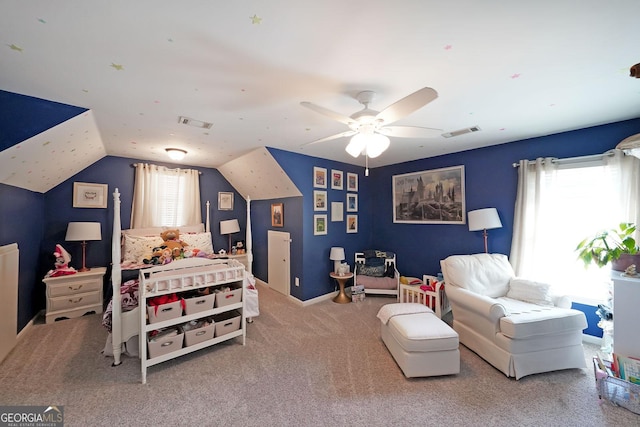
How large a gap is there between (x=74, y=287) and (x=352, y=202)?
4319mm

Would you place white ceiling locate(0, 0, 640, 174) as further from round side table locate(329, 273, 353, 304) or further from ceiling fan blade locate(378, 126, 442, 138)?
round side table locate(329, 273, 353, 304)

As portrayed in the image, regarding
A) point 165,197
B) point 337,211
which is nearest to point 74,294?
point 165,197

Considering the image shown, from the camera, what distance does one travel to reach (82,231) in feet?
11.3

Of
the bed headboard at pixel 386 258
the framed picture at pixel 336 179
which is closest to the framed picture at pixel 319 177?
the framed picture at pixel 336 179

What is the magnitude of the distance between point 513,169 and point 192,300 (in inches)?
163

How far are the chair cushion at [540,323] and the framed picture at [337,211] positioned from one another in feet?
8.84

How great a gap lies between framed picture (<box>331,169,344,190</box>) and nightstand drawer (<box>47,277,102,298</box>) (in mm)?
3730

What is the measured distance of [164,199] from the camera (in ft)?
14.3

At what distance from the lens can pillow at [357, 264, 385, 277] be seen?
4.14 m

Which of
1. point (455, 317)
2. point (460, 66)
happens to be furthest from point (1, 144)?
point (455, 317)

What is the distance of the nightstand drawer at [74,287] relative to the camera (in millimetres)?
3137

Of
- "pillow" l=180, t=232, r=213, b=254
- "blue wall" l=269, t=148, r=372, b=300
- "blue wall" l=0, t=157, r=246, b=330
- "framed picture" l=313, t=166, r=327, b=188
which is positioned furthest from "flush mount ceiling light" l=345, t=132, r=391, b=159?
"pillow" l=180, t=232, r=213, b=254

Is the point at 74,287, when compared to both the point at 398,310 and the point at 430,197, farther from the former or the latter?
the point at 430,197

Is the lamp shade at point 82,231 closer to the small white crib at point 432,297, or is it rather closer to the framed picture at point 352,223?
the framed picture at point 352,223
